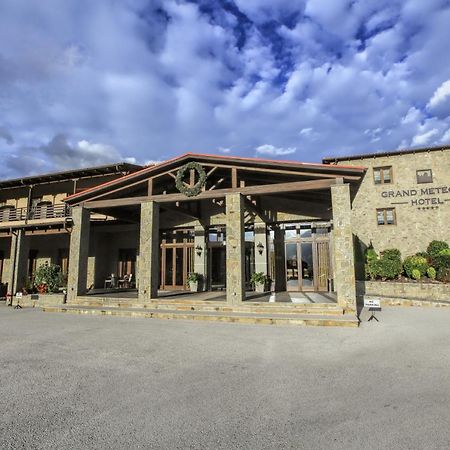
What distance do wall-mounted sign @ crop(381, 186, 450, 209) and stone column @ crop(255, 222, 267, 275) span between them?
28.8 feet

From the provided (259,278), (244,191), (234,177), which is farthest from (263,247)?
(234,177)

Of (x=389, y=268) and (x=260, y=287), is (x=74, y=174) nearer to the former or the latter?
(x=260, y=287)

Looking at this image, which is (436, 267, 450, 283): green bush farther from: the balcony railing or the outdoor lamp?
the balcony railing

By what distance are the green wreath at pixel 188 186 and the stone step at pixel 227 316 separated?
14.0 feet

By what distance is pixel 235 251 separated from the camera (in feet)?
37.2

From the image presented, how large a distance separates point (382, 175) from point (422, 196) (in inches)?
97.3

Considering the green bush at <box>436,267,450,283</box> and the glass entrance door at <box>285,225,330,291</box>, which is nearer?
the green bush at <box>436,267,450,283</box>

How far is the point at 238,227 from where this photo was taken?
11.5 meters

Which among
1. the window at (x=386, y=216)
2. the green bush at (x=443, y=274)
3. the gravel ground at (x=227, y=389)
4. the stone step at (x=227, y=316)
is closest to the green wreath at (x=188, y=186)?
the stone step at (x=227, y=316)

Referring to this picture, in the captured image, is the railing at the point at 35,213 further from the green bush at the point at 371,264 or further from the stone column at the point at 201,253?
the green bush at the point at 371,264

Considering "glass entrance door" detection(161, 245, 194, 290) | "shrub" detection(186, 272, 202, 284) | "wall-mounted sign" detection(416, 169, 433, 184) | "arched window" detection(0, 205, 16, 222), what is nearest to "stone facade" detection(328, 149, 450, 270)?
"wall-mounted sign" detection(416, 169, 433, 184)

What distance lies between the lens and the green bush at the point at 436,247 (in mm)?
17362

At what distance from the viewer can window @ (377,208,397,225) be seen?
19.4 meters

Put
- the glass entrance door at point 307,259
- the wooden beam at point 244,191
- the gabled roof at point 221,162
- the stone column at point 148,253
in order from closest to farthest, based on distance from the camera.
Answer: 1. the gabled roof at point 221,162
2. the wooden beam at point 244,191
3. the stone column at point 148,253
4. the glass entrance door at point 307,259
